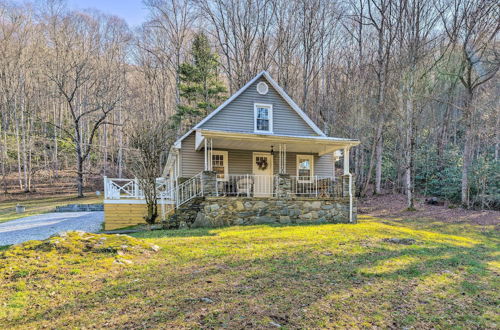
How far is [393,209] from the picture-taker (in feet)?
48.2

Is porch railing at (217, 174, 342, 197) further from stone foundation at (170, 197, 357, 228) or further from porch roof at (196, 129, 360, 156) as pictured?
porch roof at (196, 129, 360, 156)

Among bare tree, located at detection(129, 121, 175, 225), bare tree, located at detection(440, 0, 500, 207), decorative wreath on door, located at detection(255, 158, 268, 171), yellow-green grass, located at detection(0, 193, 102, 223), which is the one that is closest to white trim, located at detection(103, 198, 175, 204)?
bare tree, located at detection(129, 121, 175, 225)

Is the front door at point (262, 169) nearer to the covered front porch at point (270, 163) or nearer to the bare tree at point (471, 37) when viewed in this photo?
the covered front porch at point (270, 163)

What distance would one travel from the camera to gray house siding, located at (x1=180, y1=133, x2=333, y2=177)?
1185cm

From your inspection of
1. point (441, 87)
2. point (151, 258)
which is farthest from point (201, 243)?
point (441, 87)

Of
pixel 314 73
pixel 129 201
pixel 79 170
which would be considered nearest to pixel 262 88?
pixel 129 201

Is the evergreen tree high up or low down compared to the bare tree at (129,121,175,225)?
up

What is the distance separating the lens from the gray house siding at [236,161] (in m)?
11.8

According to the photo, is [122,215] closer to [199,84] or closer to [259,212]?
[259,212]

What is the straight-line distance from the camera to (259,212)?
30.6 ft

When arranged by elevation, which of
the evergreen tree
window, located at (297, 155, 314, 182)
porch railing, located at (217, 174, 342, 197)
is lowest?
porch railing, located at (217, 174, 342, 197)

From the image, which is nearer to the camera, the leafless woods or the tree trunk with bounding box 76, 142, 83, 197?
the leafless woods

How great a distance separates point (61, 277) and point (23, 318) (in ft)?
3.65

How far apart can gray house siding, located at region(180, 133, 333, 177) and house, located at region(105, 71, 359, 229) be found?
43mm
